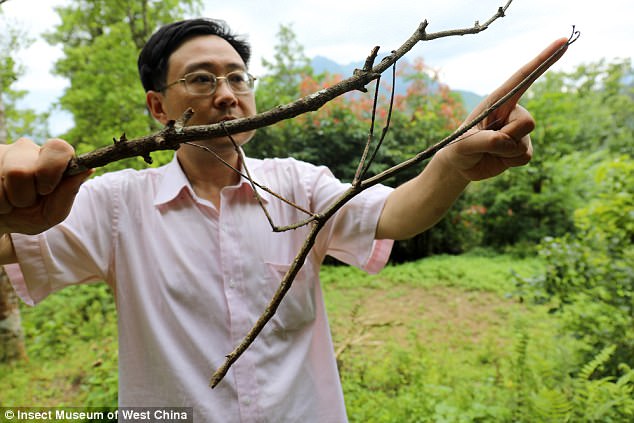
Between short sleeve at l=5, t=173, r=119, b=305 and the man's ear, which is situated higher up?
the man's ear

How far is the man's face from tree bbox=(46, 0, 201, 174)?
6.83ft

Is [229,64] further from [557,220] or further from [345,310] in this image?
[557,220]

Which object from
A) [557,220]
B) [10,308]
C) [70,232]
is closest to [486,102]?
[70,232]

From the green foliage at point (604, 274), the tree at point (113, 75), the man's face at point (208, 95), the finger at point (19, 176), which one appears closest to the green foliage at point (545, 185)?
the green foliage at point (604, 274)

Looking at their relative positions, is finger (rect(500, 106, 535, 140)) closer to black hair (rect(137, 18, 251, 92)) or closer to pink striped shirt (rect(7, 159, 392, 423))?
pink striped shirt (rect(7, 159, 392, 423))

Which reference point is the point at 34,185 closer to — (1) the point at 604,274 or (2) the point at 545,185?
(1) the point at 604,274

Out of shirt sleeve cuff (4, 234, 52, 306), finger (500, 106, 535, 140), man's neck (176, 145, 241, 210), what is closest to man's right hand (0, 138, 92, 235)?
shirt sleeve cuff (4, 234, 52, 306)

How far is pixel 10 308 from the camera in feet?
12.2

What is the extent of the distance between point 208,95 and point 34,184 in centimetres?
76

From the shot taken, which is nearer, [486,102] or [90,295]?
[486,102]

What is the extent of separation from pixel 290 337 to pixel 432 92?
7595 millimetres

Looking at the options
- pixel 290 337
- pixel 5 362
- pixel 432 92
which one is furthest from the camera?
pixel 432 92

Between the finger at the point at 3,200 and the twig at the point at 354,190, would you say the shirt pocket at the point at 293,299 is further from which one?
the finger at the point at 3,200

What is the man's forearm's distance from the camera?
1.17 m
